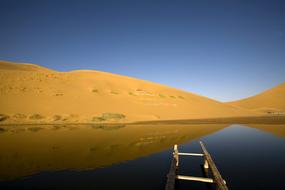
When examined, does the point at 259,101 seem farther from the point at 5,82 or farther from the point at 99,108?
the point at 5,82

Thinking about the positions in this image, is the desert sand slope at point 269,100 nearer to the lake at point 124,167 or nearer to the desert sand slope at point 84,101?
the desert sand slope at point 84,101

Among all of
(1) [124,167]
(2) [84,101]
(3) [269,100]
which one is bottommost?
(1) [124,167]

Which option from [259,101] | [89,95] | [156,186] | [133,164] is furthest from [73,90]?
[259,101]

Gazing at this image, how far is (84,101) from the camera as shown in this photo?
46125 mm

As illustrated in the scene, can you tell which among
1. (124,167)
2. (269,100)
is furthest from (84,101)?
(269,100)

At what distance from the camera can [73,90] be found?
2028 inches

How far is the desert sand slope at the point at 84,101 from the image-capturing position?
1502 inches

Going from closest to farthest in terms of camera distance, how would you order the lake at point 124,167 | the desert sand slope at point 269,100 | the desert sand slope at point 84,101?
1. the lake at point 124,167
2. the desert sand slope at point 84,101
3. the desert sand slope at point 269,100

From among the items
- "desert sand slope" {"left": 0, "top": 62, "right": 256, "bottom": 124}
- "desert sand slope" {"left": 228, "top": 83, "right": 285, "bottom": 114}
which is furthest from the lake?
"desert sand slope" {"left": 228, "top": 83, "right": 285, "bottom": 114}

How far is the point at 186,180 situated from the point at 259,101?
134017 mm

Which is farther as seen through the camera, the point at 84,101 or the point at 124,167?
the point at 84,101

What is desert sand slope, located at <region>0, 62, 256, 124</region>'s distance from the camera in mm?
38156

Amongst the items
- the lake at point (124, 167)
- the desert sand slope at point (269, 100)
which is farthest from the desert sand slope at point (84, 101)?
the desert sand slope at point (269, 100)

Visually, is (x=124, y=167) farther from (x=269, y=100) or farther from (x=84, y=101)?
(x=269, y=100)
